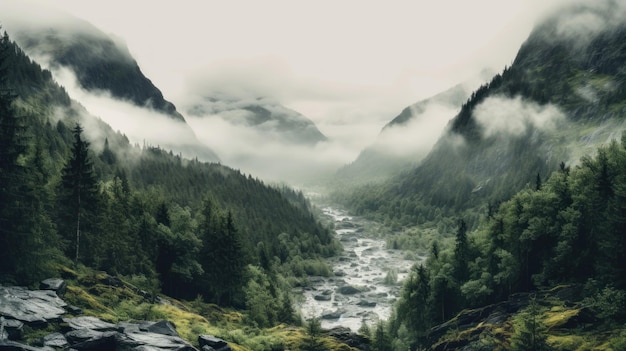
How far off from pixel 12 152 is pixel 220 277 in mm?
52807

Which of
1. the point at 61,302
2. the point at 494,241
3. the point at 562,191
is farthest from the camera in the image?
the point at 494,241

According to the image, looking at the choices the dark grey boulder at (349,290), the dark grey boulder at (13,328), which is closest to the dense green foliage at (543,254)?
the dark grey boulder at (13,328)

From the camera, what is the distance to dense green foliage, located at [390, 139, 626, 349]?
60156 millimetres

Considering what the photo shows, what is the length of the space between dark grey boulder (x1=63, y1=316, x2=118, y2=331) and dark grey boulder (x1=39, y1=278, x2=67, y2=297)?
857 cm

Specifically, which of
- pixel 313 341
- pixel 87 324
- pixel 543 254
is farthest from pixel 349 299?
pixel 87 324

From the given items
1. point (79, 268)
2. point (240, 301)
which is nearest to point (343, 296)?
point (240, 301)

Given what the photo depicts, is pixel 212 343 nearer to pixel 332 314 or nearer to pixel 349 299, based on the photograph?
pixel 332 314

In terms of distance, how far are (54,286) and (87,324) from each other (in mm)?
10678

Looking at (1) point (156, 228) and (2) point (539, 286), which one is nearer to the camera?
(2) point (539, 286)

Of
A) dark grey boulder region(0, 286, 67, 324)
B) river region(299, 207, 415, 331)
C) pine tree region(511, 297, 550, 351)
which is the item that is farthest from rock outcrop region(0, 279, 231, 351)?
river region(299, 207, 415, 331)

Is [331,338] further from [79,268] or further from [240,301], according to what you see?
[79,268]

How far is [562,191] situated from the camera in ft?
259

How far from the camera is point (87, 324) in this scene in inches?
1528

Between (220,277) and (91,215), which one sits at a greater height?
(91,215)
